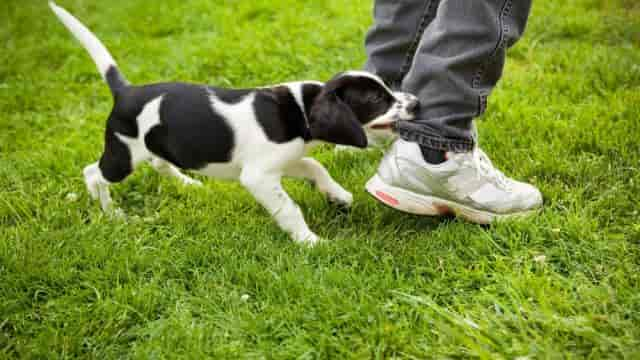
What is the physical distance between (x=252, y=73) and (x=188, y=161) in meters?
1.70

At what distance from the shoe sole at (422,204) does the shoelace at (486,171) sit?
12 centimetres

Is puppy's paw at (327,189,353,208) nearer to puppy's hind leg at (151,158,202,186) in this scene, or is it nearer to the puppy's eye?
the puppy's eye

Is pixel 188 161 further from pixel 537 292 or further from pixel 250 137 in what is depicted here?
pixel 537 292

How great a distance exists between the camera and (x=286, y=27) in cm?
489

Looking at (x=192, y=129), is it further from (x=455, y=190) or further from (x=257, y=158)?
(x=455, y=190)

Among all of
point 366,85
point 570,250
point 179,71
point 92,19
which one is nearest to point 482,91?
point 366,85

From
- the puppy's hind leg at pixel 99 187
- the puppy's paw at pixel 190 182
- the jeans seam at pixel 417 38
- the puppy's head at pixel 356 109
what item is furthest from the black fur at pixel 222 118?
the jeans seam at pixel 417 38

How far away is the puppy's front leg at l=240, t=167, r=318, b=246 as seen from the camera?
8.48 feet

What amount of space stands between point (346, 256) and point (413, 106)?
0.60 m

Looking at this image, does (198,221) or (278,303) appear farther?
(198,221)

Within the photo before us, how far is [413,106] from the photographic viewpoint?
8.30ft

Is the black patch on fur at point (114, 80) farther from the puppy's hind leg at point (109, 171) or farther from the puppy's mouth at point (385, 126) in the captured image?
the puppy's mouth at point (385, 126)

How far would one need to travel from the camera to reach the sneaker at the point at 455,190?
2.55 metres

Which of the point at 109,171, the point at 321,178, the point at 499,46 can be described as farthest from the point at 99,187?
the point at 499,46
